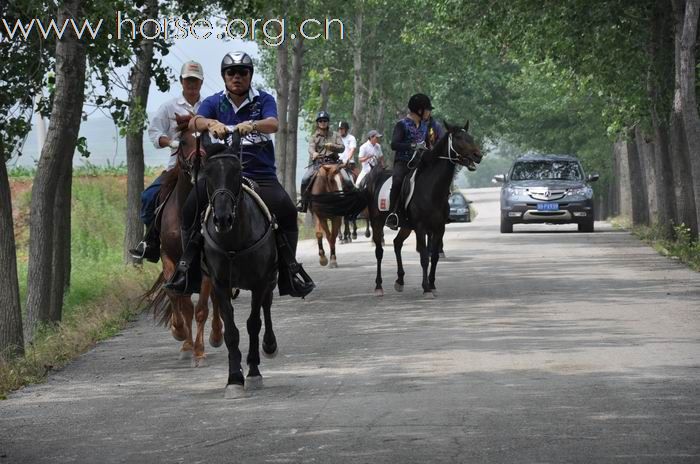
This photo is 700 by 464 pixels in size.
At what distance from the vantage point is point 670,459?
8039 millimetres

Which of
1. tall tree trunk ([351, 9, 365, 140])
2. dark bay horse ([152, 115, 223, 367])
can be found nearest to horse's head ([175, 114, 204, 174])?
dark bay horse ([152, 115, 223, 367])

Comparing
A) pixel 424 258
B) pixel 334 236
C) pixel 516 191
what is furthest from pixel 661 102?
pixel 424 258

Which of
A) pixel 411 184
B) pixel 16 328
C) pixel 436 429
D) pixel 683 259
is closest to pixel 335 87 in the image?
pixel 683 259

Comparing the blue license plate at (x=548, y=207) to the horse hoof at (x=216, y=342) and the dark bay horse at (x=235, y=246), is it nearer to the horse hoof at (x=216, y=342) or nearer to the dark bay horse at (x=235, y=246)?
the horse hoof at (x=216, y=342)

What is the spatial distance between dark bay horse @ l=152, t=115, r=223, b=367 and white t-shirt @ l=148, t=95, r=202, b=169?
1.89 ft

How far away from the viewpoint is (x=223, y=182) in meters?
11.1

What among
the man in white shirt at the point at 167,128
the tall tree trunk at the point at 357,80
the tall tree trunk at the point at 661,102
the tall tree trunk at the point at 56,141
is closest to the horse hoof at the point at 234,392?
the man in white shirt at the point at 167,128

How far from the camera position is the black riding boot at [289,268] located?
1221 cm

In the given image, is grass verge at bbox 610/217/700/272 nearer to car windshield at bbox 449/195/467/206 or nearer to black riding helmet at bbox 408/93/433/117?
black riding helmet at bbox 408/93/433/117

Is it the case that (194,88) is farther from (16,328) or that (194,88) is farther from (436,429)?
(436,429)

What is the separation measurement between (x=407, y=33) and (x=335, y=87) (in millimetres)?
37073

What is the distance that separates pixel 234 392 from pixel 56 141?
239 inches

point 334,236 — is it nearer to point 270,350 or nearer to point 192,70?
point 192,70

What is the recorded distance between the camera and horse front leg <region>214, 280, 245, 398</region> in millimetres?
11133
